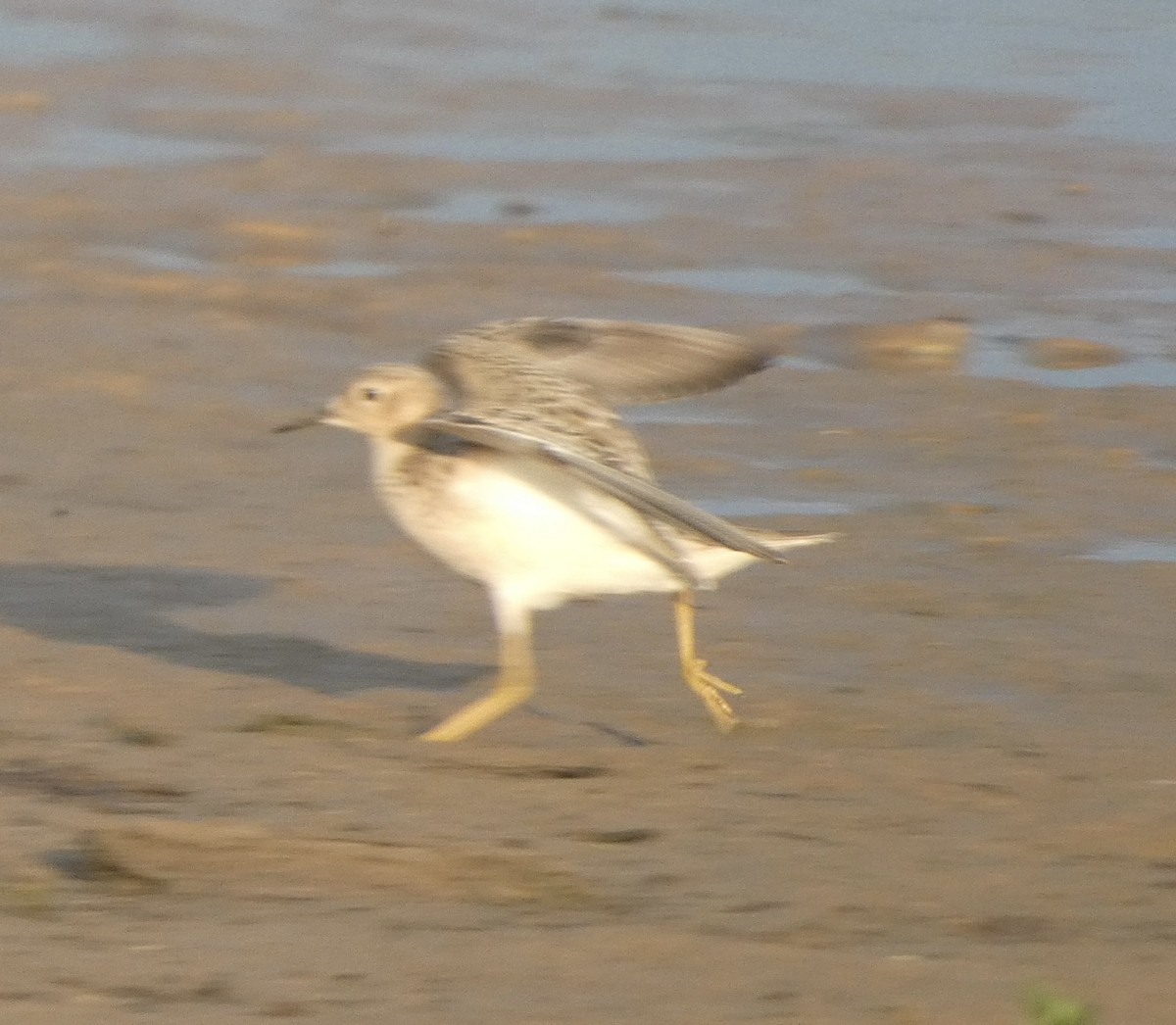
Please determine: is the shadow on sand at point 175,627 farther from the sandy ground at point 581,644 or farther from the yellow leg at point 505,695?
the yellow leg at point 505,695

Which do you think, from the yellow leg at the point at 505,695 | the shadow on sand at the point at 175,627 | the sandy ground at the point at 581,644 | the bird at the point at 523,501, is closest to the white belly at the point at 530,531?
the bird at the point at 523,501

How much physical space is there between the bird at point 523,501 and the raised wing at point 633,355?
256mm

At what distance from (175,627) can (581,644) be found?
1.07 meters

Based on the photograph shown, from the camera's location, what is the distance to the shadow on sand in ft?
21.5

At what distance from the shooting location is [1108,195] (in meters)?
12.8

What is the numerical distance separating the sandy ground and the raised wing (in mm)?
710

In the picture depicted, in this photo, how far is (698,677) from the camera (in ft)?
20.1

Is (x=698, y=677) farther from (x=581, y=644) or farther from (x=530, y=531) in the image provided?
(x=581, y=644)

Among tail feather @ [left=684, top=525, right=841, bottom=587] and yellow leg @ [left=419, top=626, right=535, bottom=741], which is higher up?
tail feather @ [left=684, top=525, right=841, bottom=587]

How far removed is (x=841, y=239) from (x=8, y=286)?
373 cm

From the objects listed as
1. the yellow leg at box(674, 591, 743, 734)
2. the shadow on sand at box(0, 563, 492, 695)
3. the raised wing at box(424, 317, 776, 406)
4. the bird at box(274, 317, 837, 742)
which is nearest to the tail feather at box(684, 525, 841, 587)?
the bird at box(274, 317, 837, 742)

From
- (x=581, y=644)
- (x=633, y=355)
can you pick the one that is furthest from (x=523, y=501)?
(x=581, y=644)

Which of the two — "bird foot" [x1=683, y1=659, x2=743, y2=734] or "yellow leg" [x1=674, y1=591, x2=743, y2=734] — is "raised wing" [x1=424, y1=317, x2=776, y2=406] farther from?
"bird foot" [x1=683, y1=659, x2=743, y2=734]

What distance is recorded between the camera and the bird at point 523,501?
18.2 feet
